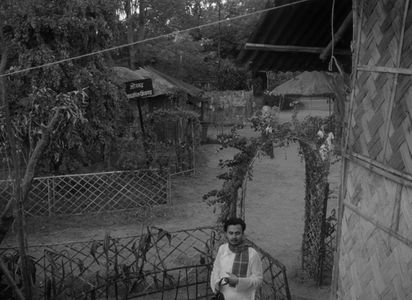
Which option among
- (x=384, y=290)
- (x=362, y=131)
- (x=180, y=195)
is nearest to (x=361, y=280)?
(x=384, y=290)

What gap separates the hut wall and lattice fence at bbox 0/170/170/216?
7.38m

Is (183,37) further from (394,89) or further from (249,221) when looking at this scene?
(394,89)

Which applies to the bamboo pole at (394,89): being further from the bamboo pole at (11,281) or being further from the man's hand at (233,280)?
the bamboo pole at (11,281)

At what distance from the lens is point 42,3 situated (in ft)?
34.3

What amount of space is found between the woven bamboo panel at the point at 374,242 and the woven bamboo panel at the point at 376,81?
0.21 meters

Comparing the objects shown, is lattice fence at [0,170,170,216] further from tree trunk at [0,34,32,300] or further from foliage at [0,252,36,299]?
tree trunk at [0,34,32,300]

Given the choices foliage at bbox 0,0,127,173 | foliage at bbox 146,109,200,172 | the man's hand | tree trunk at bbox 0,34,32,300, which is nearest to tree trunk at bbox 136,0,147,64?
foliage at bbox 146,109,200,172

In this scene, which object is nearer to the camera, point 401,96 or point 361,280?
point 401,96

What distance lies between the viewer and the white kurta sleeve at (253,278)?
3.74 metres

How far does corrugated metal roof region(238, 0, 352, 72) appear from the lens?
3905mm

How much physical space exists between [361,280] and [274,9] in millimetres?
2130

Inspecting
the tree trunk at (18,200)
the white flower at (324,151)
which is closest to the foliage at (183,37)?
the white flower at (324,151)

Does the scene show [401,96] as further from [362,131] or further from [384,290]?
[384,290]

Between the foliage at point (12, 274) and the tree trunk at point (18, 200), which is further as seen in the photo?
the foliage at point (12, 274)
